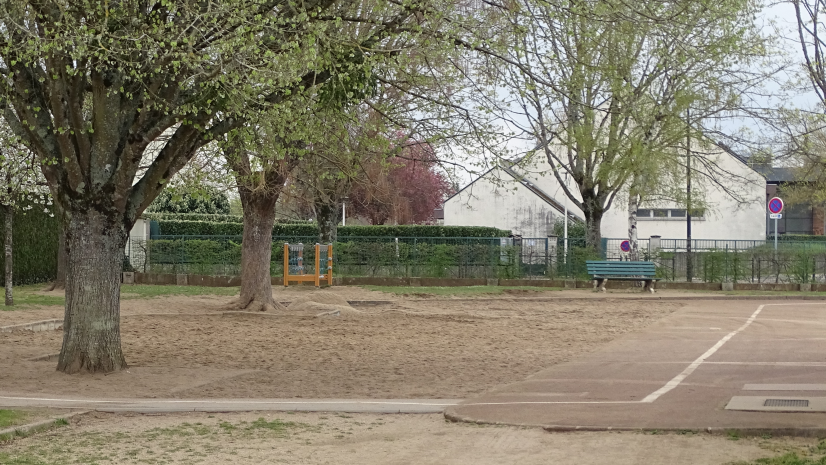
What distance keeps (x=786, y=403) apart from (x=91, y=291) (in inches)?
347

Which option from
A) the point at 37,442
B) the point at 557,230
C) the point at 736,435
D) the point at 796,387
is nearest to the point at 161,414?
the point at 37,442

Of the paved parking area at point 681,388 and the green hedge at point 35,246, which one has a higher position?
the green hedge at point 35,246

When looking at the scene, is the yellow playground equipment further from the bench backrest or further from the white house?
the white house

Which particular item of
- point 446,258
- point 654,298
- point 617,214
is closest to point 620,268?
point 654,298

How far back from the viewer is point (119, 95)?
1370 centimetres

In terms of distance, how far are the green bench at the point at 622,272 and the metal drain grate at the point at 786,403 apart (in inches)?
888

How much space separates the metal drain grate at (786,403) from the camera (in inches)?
399

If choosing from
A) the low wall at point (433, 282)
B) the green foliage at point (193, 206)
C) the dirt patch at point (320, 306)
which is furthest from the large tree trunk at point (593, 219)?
the green foliage at point (193, 206)

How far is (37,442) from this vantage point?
8.95 metres

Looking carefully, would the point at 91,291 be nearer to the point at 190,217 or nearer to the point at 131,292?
the point at 131,292

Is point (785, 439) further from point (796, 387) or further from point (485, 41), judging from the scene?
point (485, 41)

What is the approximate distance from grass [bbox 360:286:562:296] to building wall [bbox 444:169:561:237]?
59.6 ft

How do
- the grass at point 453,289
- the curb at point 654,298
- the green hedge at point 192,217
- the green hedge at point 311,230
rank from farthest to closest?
the green hedge at point 192,217, the green hedge at point 311,230, the grass at point 453,289, the curb at point 654,298

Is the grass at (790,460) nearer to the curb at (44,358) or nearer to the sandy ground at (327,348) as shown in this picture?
the sandy ground at (327,348)
